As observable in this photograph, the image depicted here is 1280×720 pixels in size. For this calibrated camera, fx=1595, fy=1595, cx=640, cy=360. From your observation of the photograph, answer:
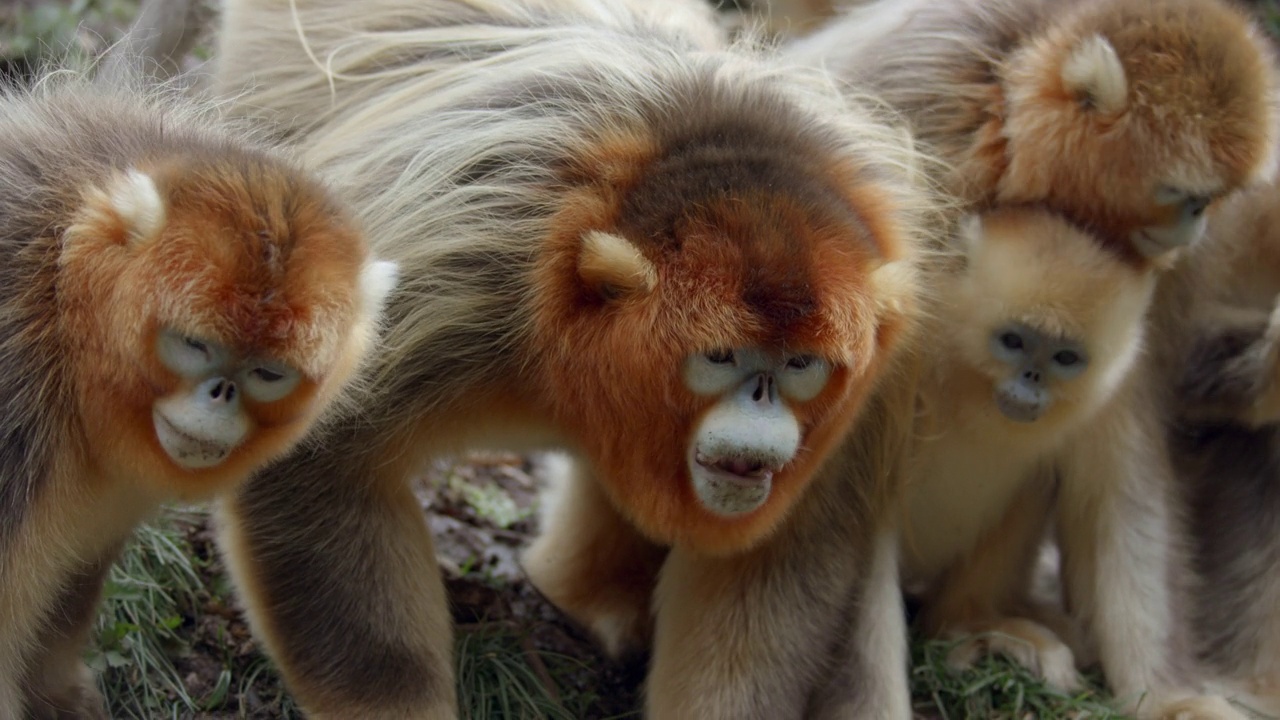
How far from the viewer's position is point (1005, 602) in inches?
231

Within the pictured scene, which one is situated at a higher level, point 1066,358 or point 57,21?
→ point 1066,358

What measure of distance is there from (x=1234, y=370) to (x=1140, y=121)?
1009mm

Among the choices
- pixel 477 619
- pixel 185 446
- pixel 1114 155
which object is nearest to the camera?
pixel 185 446

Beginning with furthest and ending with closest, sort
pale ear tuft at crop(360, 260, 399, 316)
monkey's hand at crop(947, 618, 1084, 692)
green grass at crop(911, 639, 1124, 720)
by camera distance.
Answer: monkey's hand at crop(947, 618, 1084, 692), green grass at crop(911, 639, 1124, 720), pale ear tuft at crop(360, 260, 399, 316)

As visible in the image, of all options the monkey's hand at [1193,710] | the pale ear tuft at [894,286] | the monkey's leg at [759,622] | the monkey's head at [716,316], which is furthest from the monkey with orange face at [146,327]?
the monkey's hand at [1193,710]

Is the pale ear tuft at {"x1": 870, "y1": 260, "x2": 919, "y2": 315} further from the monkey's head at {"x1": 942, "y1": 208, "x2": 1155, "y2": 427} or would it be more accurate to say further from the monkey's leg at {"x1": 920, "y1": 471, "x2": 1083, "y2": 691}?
the monkey's leg at {"x1": 920, "y1": 471, "x2": 1083, "y2": 691}

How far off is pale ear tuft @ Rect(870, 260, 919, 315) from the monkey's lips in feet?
1.76

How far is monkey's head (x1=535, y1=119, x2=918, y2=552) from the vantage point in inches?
155

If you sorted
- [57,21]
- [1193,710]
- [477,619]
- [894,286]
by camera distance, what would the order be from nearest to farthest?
[894,286] → [1193,710] → [477,619] → [57,21]

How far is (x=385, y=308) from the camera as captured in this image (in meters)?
4.32

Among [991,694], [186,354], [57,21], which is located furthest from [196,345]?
[57,21]

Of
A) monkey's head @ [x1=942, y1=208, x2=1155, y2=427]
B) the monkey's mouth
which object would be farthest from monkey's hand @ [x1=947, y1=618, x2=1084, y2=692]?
the monkey's mouth

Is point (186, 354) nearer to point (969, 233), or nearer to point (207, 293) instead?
point (207, 293)

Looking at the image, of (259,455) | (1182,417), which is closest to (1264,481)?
(1182,417)
